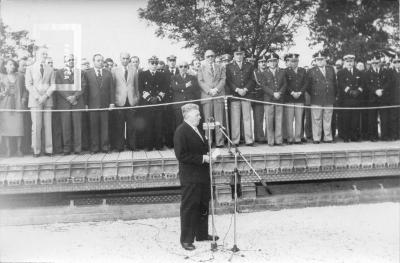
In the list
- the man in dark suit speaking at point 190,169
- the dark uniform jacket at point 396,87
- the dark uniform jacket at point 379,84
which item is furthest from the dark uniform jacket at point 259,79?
the man in dark suit speaking at point 190,169

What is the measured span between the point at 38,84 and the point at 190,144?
311 cm

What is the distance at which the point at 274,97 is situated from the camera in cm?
784

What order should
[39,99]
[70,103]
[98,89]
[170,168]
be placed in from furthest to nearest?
[98,89]
[70,103]
[39,99]
[170,168]

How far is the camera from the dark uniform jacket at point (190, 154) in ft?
17.4

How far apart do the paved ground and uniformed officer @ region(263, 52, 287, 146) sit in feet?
4.79

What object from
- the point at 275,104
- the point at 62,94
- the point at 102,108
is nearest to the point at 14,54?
the point at 62,94

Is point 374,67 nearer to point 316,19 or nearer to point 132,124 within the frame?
point 316,19

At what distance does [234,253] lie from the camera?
5238mm

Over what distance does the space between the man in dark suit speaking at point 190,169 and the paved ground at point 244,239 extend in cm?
30

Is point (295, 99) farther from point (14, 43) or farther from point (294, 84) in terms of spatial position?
point (14, 43)

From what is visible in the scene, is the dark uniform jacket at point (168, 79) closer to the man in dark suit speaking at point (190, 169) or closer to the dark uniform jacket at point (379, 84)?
the man in dark suit speaking at point (190, 169)

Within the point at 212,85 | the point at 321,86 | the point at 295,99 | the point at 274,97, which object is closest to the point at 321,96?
the point at 321,86

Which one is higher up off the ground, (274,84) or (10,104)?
(274,84)

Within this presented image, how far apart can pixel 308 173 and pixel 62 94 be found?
3965 mm
